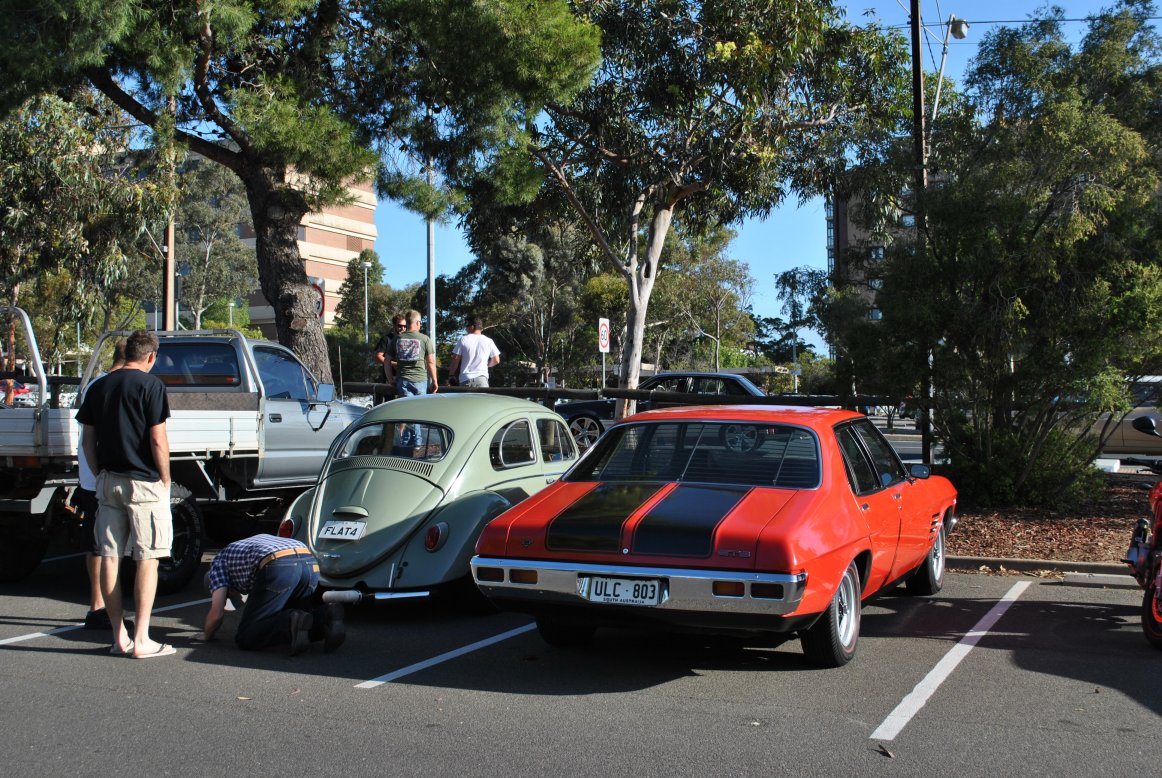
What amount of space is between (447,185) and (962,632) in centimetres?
1045

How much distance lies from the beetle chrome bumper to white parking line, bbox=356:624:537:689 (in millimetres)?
724

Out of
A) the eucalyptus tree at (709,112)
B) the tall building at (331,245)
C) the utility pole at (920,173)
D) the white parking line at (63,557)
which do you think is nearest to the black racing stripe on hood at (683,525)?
the utility pole at (920,173)

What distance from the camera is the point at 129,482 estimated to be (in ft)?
20.8

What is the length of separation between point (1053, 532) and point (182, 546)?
810 centimetres

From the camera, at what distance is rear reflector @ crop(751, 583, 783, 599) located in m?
5.23

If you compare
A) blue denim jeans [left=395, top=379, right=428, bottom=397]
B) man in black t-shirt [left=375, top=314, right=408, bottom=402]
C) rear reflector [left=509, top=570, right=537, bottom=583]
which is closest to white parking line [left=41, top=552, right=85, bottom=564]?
blue denim jeans [left=395, top=379, right=428, bottom=397]

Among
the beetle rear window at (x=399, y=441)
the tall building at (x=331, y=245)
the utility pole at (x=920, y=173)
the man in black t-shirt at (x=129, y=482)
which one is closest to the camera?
the man in black t-shirt at (x=129, y=482)

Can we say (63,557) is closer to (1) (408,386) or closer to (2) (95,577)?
(1) (408,386)

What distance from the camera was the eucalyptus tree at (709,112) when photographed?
1764 cm

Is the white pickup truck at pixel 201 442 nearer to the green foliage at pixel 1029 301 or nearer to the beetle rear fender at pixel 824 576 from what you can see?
the beetle rear fender at pixel 824 576

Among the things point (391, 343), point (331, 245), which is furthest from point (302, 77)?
point (331, 245)

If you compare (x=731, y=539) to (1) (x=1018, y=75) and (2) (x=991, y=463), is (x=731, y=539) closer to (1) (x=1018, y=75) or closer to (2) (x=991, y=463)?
(2) (x=991, y=463)

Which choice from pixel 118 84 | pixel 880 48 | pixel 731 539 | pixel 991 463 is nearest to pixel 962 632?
pixel 731 539

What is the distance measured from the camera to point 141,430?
6398 mm
